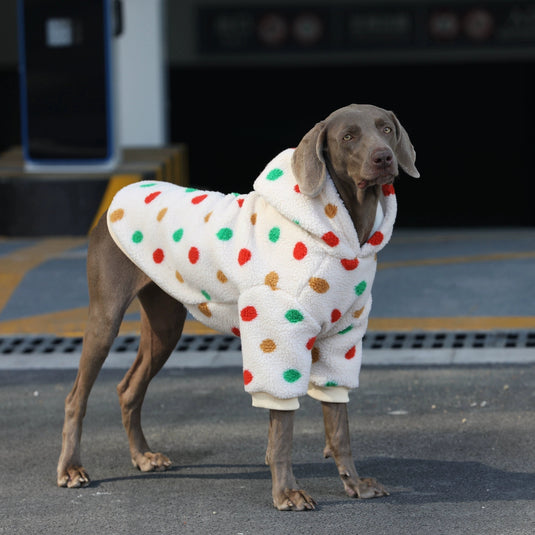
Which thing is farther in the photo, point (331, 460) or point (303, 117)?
point (303, 117)

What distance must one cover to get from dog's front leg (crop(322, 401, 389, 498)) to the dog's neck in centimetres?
66

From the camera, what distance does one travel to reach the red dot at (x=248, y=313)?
14.5ft

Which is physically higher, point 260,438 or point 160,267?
point 160,267

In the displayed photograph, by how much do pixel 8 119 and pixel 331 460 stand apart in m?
13.1

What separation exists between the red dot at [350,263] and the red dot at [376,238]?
104mm

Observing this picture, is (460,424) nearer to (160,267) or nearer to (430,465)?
(430,465)

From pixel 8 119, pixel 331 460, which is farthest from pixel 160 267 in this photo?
pixel 8 119

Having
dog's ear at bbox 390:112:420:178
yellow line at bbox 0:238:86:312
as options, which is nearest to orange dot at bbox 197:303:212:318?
dog's ear at bbox 390:112:420:178

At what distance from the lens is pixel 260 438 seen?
5.30 meters

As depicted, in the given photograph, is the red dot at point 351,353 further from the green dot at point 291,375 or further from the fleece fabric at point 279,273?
the green dot at point 291,375

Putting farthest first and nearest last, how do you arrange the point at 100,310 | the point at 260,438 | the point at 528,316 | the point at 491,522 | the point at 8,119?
the point at 8,119 < the point at 528,316 < the point at 260,438 < the point at 100,310 < the point at 491,522

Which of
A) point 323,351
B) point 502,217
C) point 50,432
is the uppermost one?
point 323,351

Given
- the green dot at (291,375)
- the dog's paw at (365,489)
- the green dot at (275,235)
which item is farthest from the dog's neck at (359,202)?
the dog's paw at (365,489)

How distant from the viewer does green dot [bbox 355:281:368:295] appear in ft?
14.6
